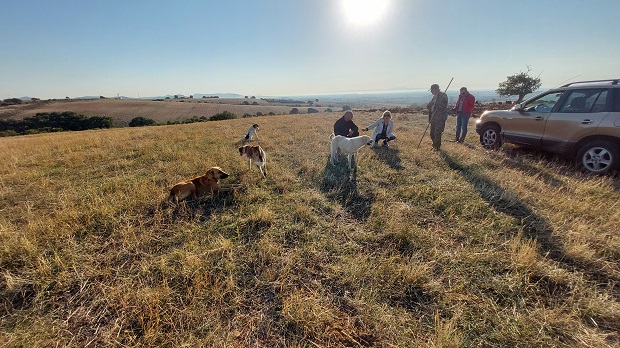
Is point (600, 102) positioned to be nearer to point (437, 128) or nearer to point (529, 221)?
point (437, 128)

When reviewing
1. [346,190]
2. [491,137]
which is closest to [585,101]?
[491,137]

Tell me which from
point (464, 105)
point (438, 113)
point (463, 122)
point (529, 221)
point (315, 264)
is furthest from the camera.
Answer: point (463, 122)

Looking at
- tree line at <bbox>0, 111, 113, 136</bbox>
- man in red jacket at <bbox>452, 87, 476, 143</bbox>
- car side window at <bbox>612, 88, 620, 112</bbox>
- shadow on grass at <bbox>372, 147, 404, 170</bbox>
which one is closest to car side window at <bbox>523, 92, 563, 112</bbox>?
car side window at <bbox>612, 88, 620, 112</bbox>

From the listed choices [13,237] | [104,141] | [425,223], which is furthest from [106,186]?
[104,141]

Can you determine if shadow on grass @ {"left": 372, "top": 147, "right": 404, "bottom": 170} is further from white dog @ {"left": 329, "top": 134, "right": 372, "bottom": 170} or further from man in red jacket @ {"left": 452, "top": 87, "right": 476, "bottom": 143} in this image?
man in red jacket @ {"left": 452, "top": 87, "right": 476, "bottom": 143}

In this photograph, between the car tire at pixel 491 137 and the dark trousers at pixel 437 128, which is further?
the car tire at pixel 491 137

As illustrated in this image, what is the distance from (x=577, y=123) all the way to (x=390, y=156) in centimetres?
439

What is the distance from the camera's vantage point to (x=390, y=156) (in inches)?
286

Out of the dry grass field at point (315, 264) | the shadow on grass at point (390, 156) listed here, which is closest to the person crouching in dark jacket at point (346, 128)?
the shadow on grass at point (390, 156)

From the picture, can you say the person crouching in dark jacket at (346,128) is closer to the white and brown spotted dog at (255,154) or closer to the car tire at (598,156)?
the white and brown spotted dog at (255,154)

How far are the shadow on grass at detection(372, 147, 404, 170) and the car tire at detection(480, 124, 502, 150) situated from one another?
140 inches

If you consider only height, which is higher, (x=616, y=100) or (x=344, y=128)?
(x=616, y=100)

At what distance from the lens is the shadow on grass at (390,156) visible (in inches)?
252

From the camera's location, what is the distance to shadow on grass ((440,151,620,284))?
265cm
